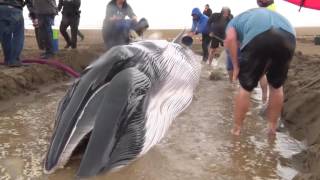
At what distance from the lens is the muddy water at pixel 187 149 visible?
4734mm

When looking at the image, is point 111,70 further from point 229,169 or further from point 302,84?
point 302,84

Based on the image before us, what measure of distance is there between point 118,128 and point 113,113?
0.52 feet

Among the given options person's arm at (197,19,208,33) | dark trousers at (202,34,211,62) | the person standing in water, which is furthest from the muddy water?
dark trousers at (202,34,211,62)

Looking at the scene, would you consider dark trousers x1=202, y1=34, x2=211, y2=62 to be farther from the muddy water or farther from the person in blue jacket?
the muddy water

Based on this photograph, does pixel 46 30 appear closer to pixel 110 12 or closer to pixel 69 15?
pixel 110 12

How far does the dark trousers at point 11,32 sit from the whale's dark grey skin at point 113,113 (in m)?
4.53

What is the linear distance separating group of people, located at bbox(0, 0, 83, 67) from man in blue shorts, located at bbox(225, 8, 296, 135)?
468 centimetres

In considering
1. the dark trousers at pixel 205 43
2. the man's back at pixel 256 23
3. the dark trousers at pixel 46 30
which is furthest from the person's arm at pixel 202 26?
the man's back at pixel 256 23

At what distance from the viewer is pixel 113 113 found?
426cm

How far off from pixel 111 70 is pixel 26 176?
1.24 meters

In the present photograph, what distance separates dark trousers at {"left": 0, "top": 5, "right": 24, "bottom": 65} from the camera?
901 centimetres

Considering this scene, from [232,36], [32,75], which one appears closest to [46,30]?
[32,75]

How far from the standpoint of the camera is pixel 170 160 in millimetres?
5152

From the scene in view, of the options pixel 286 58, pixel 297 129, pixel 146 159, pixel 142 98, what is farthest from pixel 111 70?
pixel 297 129
